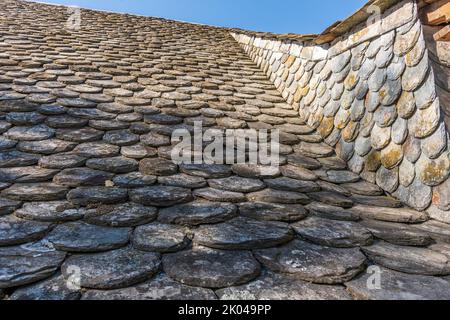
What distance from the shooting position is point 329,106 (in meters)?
2.69

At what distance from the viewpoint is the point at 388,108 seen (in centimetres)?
202

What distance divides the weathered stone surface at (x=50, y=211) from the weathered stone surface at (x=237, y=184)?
0.69 metres

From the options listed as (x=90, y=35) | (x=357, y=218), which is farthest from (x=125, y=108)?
(x=90, y=35)

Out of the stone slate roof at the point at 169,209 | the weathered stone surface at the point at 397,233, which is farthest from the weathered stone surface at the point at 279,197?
the weathered stone surface at the point at 397,233

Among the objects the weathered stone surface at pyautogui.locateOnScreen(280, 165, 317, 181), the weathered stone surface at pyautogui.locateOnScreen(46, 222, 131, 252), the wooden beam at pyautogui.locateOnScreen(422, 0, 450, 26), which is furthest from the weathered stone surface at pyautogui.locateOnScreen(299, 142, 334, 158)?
the weathered stone surface at pyautogui.locateOnScreen(46, 222, 131, 252)

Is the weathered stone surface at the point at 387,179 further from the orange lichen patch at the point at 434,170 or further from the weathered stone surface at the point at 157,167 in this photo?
the weathered stone surface at the point at 157,167

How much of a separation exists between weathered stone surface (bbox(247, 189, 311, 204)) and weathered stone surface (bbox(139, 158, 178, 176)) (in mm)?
486

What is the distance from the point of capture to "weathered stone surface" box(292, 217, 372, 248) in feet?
4.33

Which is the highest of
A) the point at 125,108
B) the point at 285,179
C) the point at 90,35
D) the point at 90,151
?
the point at 90,35

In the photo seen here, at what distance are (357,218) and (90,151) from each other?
5.02ft

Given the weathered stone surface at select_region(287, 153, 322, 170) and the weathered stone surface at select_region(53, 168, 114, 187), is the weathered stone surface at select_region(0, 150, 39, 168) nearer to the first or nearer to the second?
the weathered stone surface at select_region(53, 168, 114, 187)

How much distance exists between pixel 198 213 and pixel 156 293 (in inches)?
20.2

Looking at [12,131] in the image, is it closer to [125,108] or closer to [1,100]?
[1,100]

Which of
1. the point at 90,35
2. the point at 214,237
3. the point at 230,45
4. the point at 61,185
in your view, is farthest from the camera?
the point at 230,45
